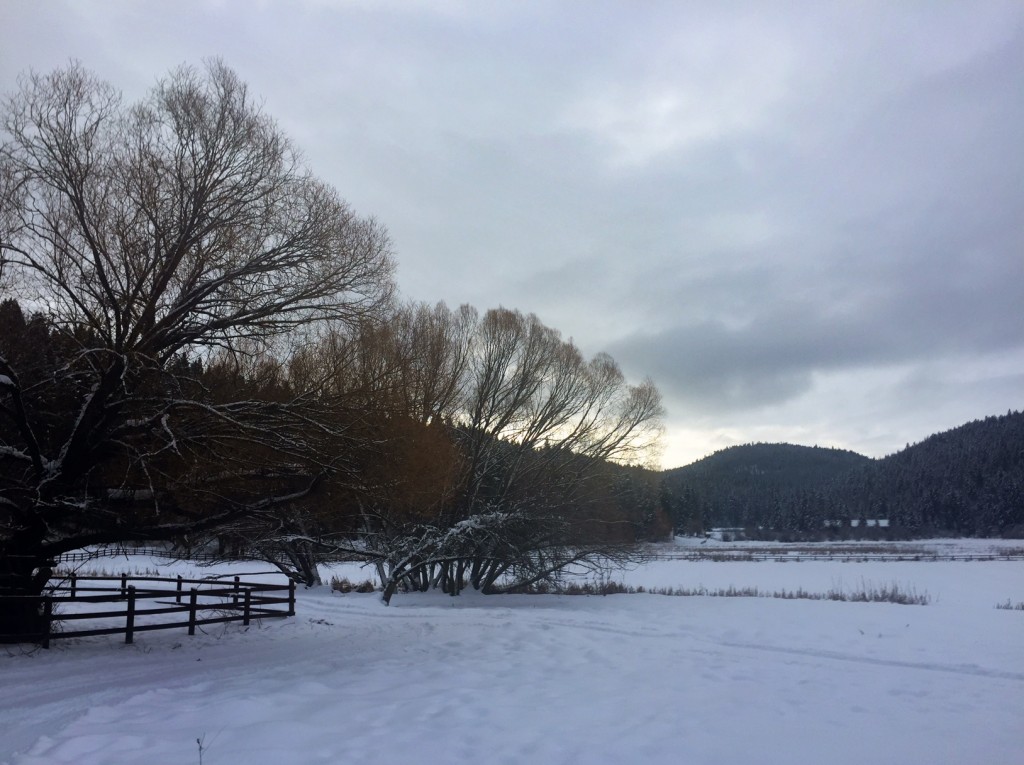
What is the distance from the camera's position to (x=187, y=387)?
12164mm

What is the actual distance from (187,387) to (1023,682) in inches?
518

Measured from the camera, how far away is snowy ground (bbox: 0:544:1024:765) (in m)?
6.52

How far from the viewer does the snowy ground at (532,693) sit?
A: 6520 millimetres

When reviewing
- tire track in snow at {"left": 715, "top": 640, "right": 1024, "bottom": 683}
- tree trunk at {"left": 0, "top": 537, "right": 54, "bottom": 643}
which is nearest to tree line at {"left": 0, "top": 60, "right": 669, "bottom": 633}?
tree trunk at {"left": 0, "top": 537, "right": 54, "bottom": 643}

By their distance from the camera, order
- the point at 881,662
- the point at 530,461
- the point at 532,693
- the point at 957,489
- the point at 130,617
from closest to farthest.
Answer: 1. the point at 532,693
2. the point at 881,662
3. the point at 130,617
4. the point at 530,461
5. the point at 957,489

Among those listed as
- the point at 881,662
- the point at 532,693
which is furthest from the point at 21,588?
the point at 881,662

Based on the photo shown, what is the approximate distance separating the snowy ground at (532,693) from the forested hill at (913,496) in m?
81.0

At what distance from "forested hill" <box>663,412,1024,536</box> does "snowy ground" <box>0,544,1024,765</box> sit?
8097 cm

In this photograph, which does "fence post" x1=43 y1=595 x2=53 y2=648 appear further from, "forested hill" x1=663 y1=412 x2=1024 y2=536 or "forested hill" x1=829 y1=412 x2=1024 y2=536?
"forested hill" x1=829 y1=412 x2=1024 y2=536

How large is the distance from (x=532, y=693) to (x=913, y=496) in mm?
135199

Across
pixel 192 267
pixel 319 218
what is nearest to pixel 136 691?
pixel 192 267

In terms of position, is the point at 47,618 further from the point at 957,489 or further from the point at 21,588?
the point at 957,489

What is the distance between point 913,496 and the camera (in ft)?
407

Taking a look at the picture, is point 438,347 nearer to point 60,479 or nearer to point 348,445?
point 348,445
